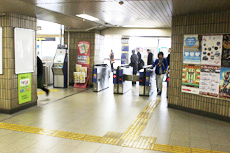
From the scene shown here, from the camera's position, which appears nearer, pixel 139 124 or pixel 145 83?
pixel 139 124

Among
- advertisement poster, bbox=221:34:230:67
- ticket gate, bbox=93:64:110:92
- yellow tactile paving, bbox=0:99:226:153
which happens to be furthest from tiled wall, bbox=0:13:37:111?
advertisement poster, bbox=221:34:230:67

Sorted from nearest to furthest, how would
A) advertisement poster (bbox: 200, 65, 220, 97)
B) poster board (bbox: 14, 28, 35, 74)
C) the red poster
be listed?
advertisement poster (bbox: 200, 65, 220, 97) < poster board (bbox: 14, 28, 35, 74) < the red poster

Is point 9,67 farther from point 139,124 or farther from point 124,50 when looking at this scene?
point 124,50

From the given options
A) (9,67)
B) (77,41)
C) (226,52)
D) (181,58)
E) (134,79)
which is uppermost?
(77,41)

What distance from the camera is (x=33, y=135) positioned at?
4.63m

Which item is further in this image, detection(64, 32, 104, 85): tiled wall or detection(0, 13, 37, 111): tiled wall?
detection(64, 32, 104, 85): tiled wall

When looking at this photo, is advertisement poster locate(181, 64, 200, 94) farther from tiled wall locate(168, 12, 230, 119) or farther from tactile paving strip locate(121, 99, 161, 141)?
tactile paving strip locate(121, 99, 161, 141)

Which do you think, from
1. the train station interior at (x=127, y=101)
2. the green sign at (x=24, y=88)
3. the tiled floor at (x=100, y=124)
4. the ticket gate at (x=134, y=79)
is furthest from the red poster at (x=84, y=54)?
the green sign at (x=24, y=88)

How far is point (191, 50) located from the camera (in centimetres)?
645

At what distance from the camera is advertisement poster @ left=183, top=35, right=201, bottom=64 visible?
20.7 feet

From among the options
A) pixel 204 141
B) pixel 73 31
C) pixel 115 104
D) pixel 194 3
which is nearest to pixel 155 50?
pixel 73 31

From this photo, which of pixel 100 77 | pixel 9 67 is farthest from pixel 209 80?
pixel 9 67

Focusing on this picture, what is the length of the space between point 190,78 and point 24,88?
4.60m

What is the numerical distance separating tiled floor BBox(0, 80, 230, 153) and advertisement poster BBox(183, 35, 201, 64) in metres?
1.47
